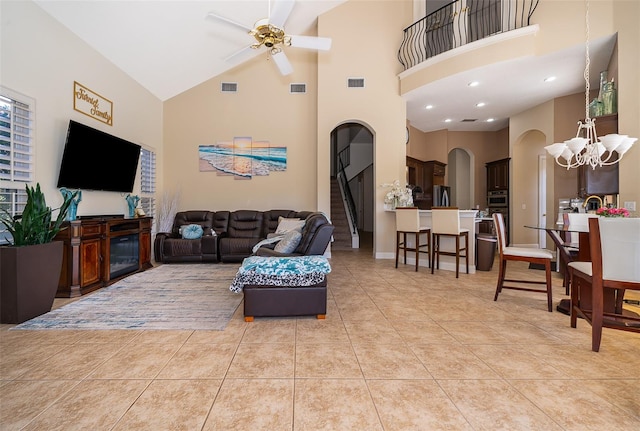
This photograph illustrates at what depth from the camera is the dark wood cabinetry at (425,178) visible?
836 centimetres

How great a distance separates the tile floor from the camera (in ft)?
4.93

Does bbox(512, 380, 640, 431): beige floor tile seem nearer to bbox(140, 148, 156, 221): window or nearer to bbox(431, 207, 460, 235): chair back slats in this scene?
bbox(431, 207, 460, 235): chair back slats

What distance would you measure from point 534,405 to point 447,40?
709 centimetres

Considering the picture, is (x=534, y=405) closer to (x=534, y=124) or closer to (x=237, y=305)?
(x=237, y=305)

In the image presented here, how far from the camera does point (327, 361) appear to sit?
6.79 ft

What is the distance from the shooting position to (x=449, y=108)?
6.92 metres

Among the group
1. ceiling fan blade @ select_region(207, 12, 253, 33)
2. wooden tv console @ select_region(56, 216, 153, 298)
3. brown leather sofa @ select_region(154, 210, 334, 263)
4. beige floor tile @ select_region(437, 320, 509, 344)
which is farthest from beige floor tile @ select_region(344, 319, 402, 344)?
ceiling fan blade @ select_region(207, 12, 253, 33)

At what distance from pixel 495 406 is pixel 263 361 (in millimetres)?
1394

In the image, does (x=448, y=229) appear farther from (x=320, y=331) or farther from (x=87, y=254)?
(x=87, y=254)

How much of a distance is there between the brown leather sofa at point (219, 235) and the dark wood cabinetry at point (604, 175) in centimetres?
410

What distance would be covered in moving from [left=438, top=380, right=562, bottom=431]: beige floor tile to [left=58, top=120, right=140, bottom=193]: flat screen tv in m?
4.66

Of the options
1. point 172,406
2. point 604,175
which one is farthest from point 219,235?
point 604,175

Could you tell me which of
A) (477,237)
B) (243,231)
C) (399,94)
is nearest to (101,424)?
(243,231)

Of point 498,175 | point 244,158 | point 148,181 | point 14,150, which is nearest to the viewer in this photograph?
point 14,150
